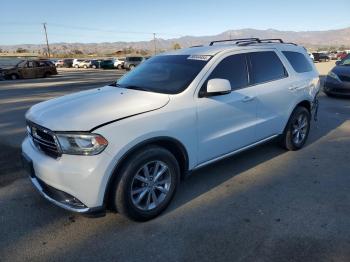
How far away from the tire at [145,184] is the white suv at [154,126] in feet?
0.03

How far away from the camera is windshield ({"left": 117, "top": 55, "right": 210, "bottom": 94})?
4.03 metres

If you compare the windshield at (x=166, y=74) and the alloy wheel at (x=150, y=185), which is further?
the windshield at (x=166, y=74)

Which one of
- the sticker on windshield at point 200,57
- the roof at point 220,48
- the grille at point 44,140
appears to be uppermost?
the roof at point 220,48

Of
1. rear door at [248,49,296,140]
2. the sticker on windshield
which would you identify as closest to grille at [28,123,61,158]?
the sticker on windshield

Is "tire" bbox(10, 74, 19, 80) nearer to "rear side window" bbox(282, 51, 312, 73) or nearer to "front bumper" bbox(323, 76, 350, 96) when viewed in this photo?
"front bumper" bbox(323, 76, 350, 96)

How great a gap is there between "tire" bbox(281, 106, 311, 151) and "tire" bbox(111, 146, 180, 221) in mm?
2610

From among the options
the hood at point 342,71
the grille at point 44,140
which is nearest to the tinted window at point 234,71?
the grille at point 44,140

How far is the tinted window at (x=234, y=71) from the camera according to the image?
4.23 m

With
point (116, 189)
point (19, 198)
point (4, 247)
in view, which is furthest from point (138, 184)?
point (19, 198)

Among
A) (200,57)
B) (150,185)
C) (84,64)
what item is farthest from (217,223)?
(84,64)

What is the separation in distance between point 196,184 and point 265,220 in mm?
1179

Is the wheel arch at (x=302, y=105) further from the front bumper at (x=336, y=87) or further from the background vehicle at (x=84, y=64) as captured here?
the background vehicle at (x=84, y=64)

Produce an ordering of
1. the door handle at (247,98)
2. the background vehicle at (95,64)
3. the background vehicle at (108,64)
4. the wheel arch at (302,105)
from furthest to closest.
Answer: the background vehicle at (95,64) < the background vehicle at (108,64) < the wheel arch at (302,105) < the door handle at (247,98)

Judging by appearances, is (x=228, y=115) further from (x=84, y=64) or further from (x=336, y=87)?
(x=84, y=64)
